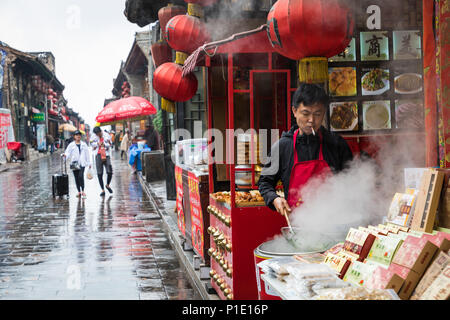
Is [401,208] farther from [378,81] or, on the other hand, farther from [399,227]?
[378,81]

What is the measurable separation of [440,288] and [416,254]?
0.81 ft

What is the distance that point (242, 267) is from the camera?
184 inches

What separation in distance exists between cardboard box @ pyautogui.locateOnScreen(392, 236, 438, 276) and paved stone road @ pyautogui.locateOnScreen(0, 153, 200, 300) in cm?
378

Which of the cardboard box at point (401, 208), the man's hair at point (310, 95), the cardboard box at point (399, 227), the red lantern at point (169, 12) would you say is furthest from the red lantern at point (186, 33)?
the cardboard box at point (399, 227)

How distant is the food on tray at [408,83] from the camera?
5.31 m

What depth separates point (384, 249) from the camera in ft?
8.98

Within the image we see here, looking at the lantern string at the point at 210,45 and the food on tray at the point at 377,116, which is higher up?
the lantern string at the point at 210,45

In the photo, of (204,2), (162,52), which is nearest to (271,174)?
(204,2)

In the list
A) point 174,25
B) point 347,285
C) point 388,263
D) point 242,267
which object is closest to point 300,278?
point 347,285

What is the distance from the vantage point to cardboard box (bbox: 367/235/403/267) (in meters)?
2.66

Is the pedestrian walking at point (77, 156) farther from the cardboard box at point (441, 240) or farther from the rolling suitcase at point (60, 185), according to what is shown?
the cardboard box at point (441, 240)

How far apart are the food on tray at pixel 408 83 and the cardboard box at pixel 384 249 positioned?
2.92 m

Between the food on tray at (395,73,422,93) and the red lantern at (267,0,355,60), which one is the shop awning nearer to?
the red lantern at (267,0,355,60)

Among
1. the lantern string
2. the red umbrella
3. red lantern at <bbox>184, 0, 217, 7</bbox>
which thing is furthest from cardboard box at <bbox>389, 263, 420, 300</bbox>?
the red umbrella
